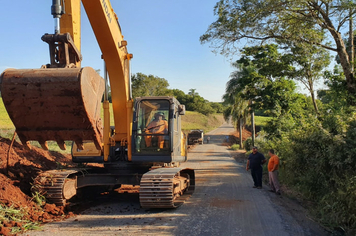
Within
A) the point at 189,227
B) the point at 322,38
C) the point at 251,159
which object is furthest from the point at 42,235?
the point at 322,38

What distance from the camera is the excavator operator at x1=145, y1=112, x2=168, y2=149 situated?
8602mm

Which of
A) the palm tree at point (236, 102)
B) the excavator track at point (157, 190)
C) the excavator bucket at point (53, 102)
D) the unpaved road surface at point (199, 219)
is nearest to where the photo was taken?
the excavator bucket at point (53, 102)

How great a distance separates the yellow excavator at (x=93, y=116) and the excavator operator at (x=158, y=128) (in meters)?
0.03

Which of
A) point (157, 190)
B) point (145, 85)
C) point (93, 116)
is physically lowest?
point (157, 190)

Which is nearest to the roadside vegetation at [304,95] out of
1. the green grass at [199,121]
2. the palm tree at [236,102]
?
the palm tree at [236,102]

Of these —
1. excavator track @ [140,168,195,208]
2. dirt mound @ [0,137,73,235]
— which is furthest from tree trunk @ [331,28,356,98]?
dirt mound @ [0,137,73,235]

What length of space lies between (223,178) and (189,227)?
27.3 ft

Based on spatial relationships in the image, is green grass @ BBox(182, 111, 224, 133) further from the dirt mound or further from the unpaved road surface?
the dirt mound

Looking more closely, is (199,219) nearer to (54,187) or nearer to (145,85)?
(54,187)

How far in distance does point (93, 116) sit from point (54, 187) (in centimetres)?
226

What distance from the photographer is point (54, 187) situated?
7711mm

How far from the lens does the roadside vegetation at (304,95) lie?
7512mm

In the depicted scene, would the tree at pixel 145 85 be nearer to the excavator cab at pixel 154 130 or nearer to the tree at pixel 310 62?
the tree at pixel 310 62

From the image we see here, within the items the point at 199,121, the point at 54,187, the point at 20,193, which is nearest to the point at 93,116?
the point at 54,187
